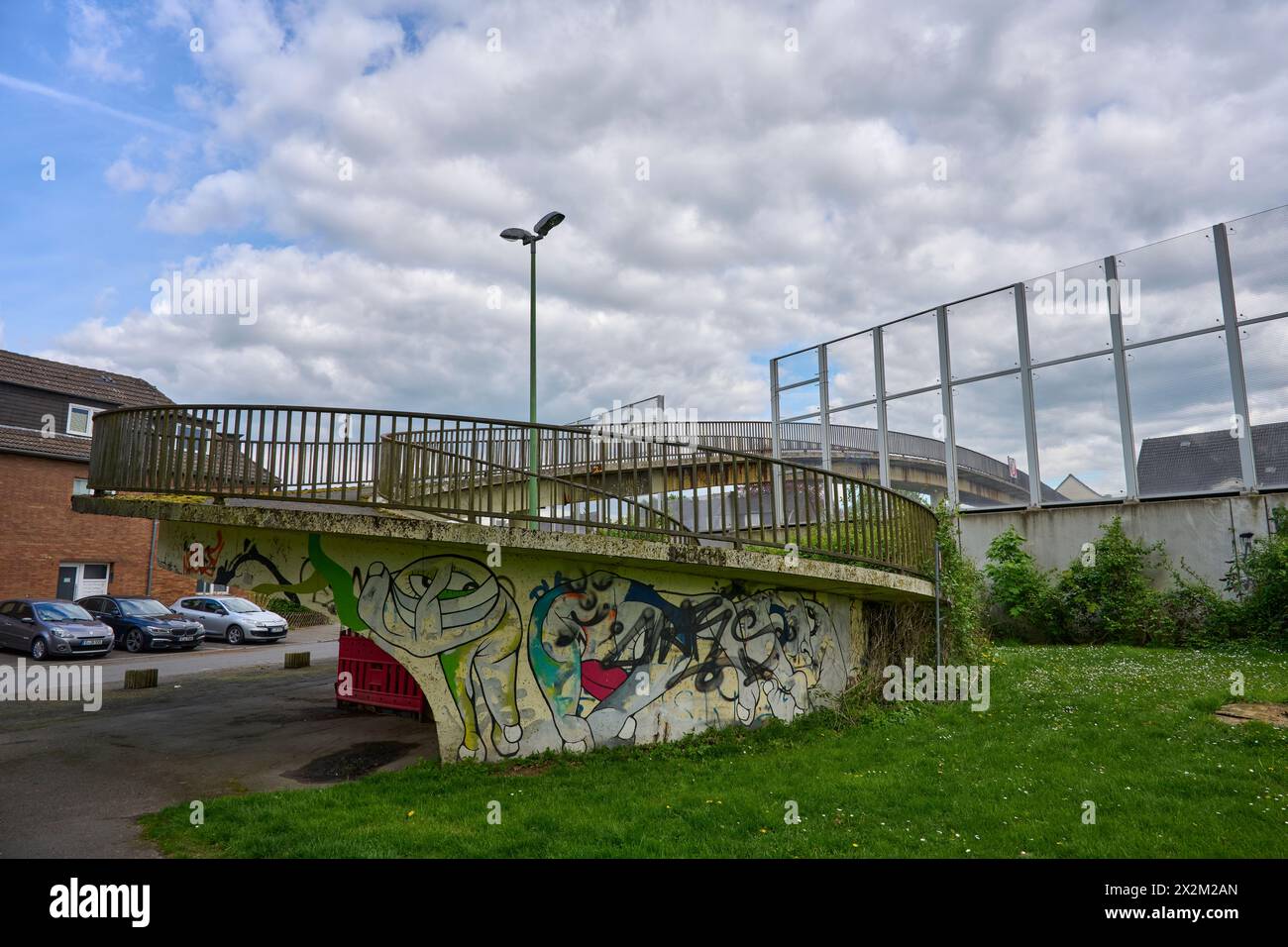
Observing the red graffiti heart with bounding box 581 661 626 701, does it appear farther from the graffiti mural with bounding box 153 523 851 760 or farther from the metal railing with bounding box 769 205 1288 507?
the metal railing with bounding box 769 205 1288 507

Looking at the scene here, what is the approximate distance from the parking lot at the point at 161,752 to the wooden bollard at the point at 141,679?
294 millimetres

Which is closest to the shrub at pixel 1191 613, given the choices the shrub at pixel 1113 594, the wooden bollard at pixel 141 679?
the shrub at pixel 1113 594

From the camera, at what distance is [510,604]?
840 cm

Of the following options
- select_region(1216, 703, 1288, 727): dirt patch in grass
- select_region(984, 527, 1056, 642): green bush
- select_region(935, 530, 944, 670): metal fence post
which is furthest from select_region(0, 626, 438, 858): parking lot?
select_region(984, 527, 1056, 642): green bush

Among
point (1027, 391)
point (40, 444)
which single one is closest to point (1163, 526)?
point (1027, 391)

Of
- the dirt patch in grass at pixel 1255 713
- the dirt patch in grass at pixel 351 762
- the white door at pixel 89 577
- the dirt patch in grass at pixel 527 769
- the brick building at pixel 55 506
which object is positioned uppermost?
the brick building at pixel 55 506

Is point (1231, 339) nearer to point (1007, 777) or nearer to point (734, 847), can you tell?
point (1007, 777)

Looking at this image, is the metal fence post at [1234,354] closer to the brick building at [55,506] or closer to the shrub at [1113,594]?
the shrub at [1113,594]

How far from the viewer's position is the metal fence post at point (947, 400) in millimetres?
19531

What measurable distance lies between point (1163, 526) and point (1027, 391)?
4274 mm

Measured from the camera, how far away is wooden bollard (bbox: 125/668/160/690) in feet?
49.8

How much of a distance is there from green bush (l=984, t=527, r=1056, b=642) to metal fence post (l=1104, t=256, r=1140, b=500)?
2.48 metres
